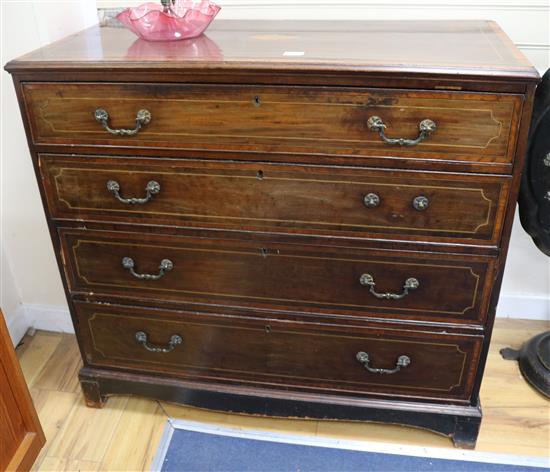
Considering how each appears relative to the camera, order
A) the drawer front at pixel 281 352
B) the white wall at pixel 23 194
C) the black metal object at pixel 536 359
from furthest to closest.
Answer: the black metal object at pixel 536 359
the white wall at pixel 23 194
the drawer front at pixel 281 352

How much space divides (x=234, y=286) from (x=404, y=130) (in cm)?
58

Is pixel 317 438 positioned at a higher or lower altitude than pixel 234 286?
lower

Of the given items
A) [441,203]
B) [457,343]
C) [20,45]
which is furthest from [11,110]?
[457,343]

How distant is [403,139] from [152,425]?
1.11 meters

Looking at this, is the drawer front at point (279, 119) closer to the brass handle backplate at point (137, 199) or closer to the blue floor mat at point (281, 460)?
the brass handle backplate at point (137, 199)

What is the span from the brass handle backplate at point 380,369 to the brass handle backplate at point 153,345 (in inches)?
19.2

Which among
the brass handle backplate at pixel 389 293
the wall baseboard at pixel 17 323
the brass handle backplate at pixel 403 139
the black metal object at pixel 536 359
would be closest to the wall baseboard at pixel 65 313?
the wall baseboard at pixel 17 323

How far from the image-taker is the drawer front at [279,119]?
1.24 meters

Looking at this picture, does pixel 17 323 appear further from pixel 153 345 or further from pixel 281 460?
pixel 281 460

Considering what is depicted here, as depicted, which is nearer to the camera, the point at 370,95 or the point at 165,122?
the point at 370,95

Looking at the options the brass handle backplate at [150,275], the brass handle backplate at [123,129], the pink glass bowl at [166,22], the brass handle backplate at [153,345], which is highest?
the pink glass bowl at [166,22]

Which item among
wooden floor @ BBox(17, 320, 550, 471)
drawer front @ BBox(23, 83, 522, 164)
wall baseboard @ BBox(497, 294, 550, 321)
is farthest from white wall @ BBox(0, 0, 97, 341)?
wall baseboard @ BBox(497, 294, 550, 321)

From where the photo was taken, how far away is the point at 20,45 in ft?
5.59

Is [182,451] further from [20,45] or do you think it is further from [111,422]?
[20,45]
